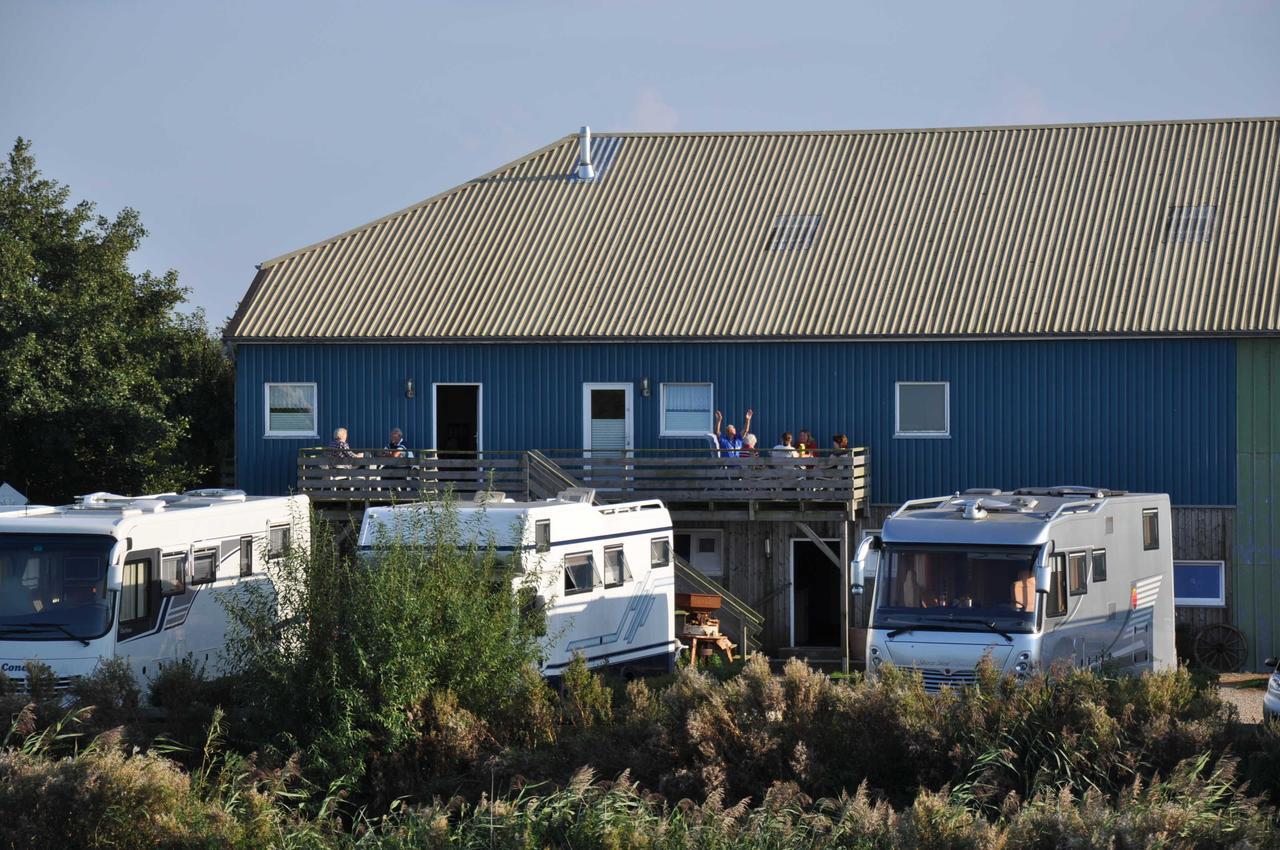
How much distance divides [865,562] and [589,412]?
11.9 m

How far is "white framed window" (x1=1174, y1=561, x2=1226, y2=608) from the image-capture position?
29312mm

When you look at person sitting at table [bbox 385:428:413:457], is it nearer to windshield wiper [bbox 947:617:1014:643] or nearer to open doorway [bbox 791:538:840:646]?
open doorway [bbox 791:538:840:646]

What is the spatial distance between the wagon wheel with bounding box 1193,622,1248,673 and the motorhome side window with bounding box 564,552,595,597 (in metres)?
11.8

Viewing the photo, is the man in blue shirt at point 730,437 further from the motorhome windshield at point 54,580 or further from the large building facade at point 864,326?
the motorhome windshield at point 54,580

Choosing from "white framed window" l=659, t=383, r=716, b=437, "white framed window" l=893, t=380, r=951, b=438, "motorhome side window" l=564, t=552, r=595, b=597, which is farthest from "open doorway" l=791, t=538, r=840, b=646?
"motorhome side window" l=564, t=552, r=595, b=597

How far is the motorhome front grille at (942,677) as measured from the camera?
63.5 ft

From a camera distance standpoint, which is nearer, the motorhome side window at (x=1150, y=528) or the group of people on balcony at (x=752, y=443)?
the motorhome side window at (x=1150, y=528)

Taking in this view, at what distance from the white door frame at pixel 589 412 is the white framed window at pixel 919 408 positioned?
477 cm

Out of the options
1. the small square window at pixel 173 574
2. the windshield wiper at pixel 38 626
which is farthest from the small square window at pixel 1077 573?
the windshield wiper at pixel 38 626

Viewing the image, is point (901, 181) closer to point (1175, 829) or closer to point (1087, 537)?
point (1087, 537)

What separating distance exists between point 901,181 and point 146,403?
16.0m

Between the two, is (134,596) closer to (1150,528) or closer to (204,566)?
(204,566)

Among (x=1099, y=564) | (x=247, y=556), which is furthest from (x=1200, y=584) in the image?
(x=247, y=556)

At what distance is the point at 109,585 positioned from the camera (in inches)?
778
